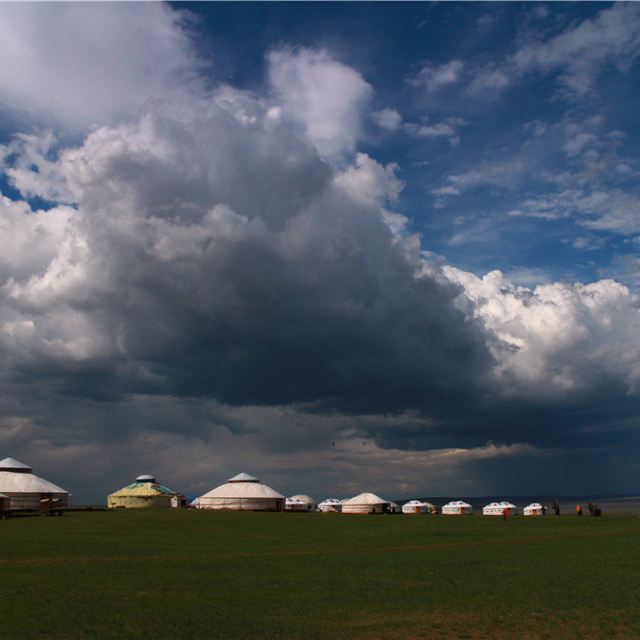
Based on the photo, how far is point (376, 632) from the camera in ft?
53.3

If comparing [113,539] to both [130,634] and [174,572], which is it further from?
[130,634]

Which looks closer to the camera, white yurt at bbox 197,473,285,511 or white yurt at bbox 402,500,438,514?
white yurt at bbox 197,473,285,511

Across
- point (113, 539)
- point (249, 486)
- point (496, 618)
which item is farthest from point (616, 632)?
point (249, 486)

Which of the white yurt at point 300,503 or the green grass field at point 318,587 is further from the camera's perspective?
the white yurt at point 300,503

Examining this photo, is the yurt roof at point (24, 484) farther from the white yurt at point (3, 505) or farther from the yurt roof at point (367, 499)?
the yurt roof at point (367, 499)

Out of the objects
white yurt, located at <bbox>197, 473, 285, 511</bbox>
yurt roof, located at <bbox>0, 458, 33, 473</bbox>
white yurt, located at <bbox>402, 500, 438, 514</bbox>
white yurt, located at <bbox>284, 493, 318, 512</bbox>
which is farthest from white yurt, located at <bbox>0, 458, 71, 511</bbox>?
white yurt, located at <bbox>402, 500, 438, 514</bbox>

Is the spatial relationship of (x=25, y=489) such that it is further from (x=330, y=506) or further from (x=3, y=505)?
(x=330, y=506)

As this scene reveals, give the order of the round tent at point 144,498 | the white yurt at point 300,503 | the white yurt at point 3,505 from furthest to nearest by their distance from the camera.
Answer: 1. the white yurt at point 300,503
2. the round tent at point 144,498
3. the white yurt at point 3,505

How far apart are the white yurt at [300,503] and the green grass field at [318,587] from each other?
219ft

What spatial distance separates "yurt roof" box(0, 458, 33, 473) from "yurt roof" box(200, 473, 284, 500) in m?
22.2

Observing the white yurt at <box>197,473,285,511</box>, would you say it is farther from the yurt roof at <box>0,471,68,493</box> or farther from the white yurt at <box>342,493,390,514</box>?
the yurt roof at <box>0,471,68,493</box>

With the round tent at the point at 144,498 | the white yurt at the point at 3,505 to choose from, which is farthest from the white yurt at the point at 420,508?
the white yurt at the point at 3,505

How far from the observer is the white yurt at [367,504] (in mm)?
97438

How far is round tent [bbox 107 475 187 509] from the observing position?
94312 millimetres
